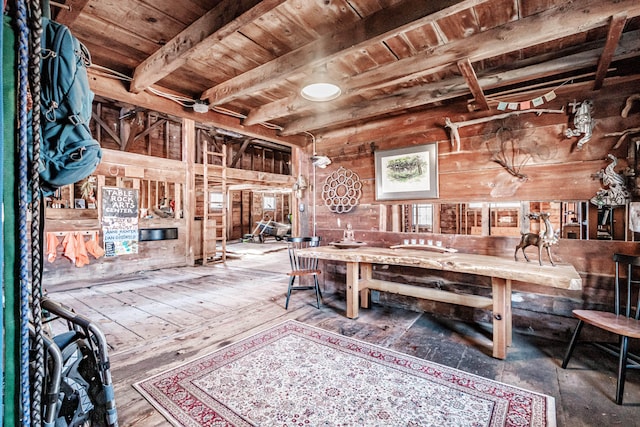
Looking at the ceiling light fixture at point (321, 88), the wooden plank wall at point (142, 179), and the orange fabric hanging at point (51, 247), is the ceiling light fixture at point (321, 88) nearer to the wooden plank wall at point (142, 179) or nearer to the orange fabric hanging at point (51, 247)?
the wooden plank wall at point (142, 179)

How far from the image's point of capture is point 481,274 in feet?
7.57

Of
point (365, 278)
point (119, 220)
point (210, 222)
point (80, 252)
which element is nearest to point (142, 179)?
point (119, 220)

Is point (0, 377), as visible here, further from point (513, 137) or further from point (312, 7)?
point (513, 137)

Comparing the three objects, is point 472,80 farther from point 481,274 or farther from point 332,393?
point 332,393

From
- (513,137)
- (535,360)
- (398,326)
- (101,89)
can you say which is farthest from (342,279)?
(101,89)

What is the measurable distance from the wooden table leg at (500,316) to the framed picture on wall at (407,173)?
3.85ft

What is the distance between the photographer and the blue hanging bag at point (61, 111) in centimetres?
97

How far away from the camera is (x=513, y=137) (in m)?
2.82

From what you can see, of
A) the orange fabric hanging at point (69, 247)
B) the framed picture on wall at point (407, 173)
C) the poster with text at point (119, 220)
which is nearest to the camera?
the framed picture on wall at point (407, 173)

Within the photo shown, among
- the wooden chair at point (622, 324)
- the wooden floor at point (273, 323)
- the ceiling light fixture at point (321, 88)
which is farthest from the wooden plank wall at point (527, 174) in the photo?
the ceiling light fixture at point (321, 88)

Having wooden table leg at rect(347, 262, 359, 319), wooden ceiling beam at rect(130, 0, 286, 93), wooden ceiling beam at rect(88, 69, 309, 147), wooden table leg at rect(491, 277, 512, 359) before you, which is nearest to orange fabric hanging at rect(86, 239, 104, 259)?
wooden ceiling beam at rect(88, 69, 309, 147)

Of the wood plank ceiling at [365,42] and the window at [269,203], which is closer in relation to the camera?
the wood plank ceiling at [365,42]

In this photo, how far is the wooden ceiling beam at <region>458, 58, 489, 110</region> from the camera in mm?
2098

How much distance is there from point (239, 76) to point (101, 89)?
1162mm
